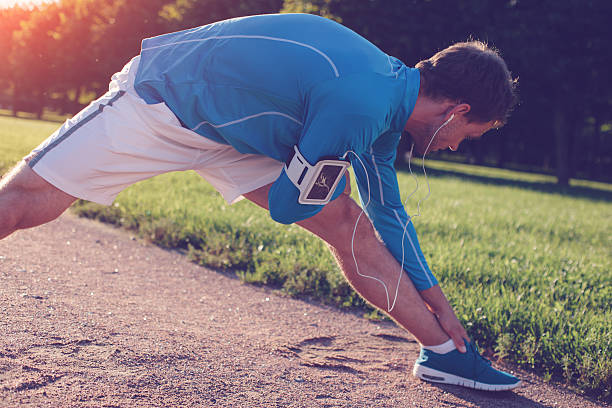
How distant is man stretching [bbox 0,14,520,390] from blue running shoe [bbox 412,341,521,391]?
1.04 metres

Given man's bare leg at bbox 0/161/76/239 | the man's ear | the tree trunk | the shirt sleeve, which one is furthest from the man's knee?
the tree trunk

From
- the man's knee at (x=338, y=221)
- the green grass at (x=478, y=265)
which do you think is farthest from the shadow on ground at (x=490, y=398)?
the man's knee at (x=338, y=221)

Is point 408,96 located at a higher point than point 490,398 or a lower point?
higher

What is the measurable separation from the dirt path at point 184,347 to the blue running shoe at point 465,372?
0.05 metres

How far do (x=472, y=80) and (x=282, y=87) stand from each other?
0.77 m

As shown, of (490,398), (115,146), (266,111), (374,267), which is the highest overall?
(266,111)

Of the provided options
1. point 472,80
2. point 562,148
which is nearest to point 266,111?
point 472,80

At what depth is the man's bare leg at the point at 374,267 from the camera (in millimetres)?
2771

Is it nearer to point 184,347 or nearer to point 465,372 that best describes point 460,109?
point 465,372

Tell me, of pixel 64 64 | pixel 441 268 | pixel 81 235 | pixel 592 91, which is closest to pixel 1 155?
pixel 81 235

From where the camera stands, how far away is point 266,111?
7.57 ft

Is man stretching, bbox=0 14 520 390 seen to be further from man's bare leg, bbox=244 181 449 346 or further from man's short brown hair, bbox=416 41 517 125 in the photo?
man's bare leg, bbox=244 181 449 346

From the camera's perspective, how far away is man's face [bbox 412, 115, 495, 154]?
239 cm

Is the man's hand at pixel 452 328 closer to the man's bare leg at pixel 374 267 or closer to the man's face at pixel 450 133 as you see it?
the man's bare leg at pixel 374 267
